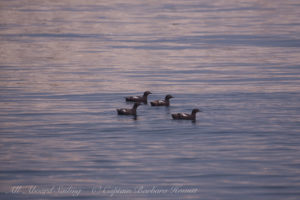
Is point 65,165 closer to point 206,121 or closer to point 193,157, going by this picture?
point 193,157

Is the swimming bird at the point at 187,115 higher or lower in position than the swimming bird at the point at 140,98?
lower

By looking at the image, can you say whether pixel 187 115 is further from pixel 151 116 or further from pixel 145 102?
pixel 145 102

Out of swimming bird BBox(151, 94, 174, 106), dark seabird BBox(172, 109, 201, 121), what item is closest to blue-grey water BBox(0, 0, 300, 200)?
swimming bird BBox(151, 94, 174, 106)

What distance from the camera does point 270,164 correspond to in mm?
19797

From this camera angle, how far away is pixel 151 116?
1042 inches

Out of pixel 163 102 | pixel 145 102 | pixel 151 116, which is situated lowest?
pixel 151 116

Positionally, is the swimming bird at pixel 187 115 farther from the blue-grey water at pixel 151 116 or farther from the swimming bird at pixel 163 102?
the swimming bird at pixel 163 102

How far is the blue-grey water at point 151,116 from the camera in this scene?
18.3 m

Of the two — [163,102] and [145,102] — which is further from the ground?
[163,102]

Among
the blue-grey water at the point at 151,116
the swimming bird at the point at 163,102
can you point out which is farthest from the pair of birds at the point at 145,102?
Answer: the blue-grey water at the point at 151,116

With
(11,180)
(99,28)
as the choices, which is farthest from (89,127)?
(99,28)

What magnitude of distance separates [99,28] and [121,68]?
80.7 ft

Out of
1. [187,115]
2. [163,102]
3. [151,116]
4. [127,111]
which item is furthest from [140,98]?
[187,115]

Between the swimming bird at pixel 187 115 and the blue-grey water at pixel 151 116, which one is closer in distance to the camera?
the blue-grey water at pixel 151 116
